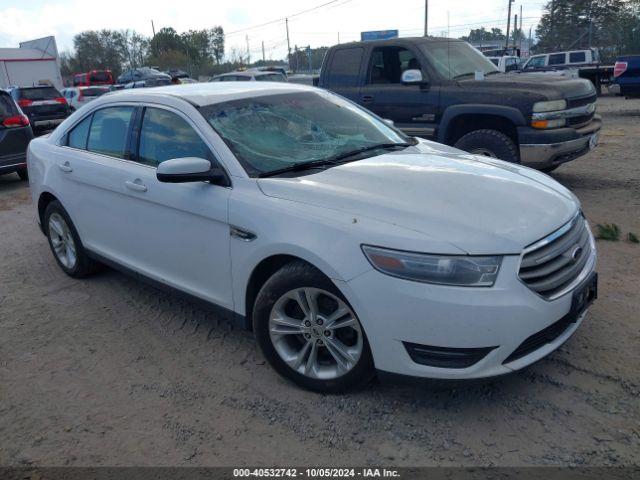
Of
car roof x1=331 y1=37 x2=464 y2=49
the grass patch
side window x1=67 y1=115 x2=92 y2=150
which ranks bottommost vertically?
the grass patch

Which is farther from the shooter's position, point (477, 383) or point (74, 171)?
point (74, 171)

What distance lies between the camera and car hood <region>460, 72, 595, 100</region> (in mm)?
6449

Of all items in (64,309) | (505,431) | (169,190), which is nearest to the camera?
(505,431)

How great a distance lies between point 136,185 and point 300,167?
1208 millimetres

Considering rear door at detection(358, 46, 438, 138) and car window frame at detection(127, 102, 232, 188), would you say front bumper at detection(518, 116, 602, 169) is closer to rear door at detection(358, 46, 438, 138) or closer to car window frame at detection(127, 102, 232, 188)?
rear door at detection(358, 46, 438, 138)

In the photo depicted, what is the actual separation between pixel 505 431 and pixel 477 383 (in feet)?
1.01

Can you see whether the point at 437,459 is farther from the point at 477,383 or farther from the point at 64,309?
the point at 64,309

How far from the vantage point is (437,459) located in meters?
2.57

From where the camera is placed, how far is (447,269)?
8.38 feet

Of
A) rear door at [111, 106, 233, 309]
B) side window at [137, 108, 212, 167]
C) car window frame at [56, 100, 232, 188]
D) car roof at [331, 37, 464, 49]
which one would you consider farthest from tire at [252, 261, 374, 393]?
car roof at [331, 37, 464, 49]

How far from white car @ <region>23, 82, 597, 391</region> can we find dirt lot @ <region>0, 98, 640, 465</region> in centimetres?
31

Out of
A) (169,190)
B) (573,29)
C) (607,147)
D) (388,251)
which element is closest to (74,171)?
(169,190)

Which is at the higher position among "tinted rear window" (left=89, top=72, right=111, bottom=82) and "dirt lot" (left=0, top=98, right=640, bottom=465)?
"tinted rear window" (left=89, top=72, right=111, bottom=82)

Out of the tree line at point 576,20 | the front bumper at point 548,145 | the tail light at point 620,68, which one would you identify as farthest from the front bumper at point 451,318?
the tree line at point 576,20
